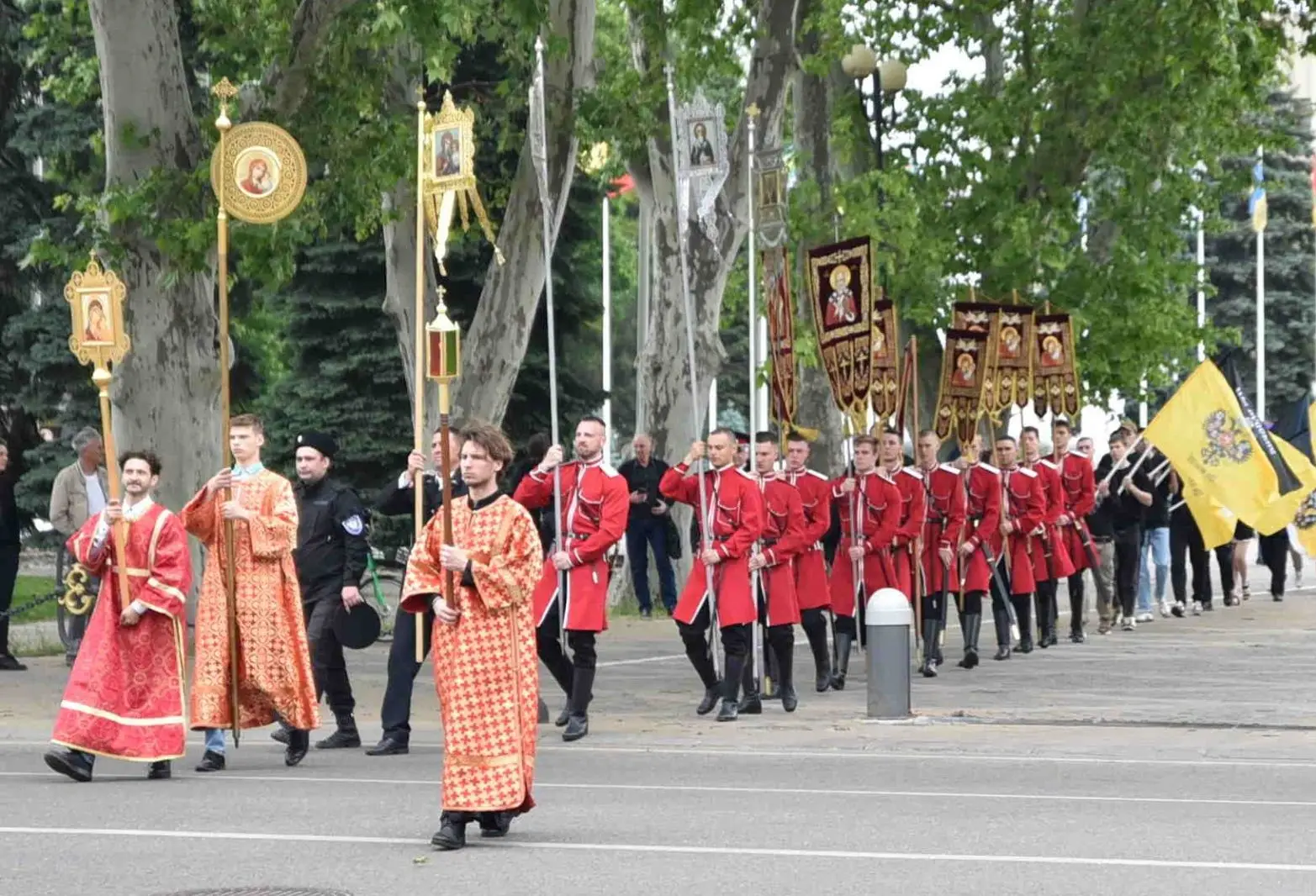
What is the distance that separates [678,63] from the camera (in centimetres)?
2773

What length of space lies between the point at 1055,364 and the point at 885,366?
5521mm

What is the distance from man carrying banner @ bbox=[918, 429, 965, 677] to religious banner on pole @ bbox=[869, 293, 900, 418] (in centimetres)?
150

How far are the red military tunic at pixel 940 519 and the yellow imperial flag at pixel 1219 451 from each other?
460cm

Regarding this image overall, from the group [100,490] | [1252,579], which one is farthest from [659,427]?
[1252,579]

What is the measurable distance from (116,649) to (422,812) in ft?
7.74

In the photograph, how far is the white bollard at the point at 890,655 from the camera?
1689 centimetres

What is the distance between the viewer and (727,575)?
17.2 m

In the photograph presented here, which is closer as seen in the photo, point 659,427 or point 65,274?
point 659,427

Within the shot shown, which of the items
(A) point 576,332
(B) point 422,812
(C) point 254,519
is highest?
(A) point 576,332

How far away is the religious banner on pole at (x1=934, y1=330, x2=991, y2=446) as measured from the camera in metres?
26.3

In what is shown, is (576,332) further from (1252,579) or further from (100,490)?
(100,490)

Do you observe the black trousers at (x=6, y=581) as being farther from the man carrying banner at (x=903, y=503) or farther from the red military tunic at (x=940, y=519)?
the red military tunic at (x=940, y=519)

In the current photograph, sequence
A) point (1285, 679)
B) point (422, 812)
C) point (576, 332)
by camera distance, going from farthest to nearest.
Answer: point (576, 332), point (1285, 679), point (422, 812)

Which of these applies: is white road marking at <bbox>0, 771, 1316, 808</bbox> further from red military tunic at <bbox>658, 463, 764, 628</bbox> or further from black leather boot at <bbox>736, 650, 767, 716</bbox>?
black leather boot at <bbox>736, 650, 767, 716</bbox>
